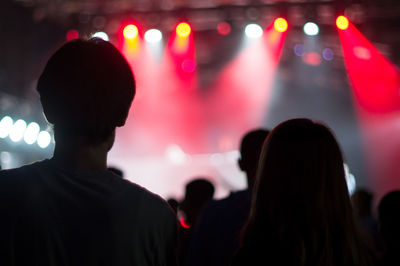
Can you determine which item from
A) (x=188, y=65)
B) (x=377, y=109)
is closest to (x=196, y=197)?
(x=188, y=65)

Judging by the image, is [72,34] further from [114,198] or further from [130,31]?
[114,198]

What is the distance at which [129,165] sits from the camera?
2372 centimetres

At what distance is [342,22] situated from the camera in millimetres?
12492

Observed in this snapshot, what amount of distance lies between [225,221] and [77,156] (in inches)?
79.7

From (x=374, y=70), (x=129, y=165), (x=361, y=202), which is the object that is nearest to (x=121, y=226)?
(x=361, y=202)

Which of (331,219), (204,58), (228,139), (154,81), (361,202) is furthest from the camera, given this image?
(228,139)

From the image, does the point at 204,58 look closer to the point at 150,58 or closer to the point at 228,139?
the point at 150,58

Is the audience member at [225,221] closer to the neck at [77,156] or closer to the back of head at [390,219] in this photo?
the back of head at [390,219]

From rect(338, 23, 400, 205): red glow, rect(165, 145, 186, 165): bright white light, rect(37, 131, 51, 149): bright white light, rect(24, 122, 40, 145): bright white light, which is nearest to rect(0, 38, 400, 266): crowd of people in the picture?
rect(24, 122, 40, 145): bright white light

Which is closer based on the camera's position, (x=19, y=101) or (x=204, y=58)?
(x=19, y=101)

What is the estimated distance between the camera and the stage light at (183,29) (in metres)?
13.0

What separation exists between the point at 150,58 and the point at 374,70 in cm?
602

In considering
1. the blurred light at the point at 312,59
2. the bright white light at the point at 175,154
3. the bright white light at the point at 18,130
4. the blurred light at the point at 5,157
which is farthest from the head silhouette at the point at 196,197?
the bright white light at the point at 175,154

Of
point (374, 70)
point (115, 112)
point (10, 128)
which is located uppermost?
point (374, 70)
